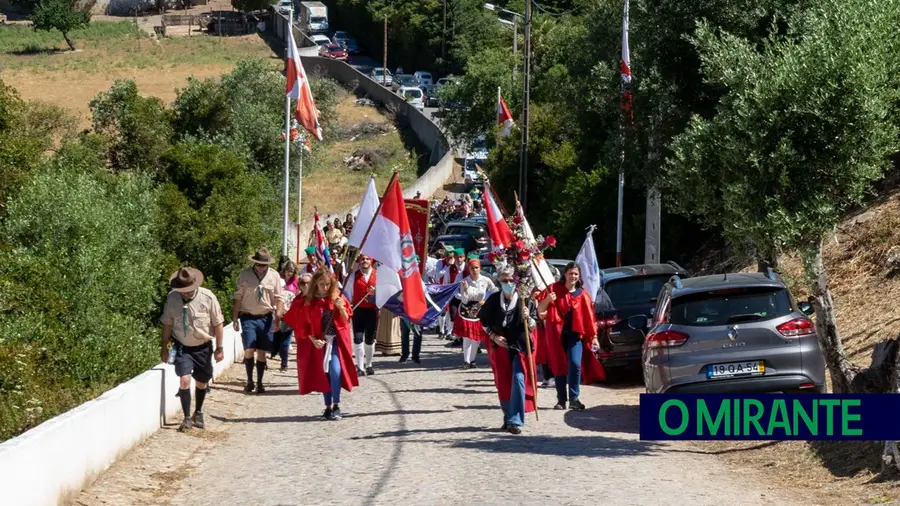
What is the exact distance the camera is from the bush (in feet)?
58.6

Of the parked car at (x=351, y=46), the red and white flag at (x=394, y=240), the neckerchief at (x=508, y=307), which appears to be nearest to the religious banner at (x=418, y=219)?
the red and white flag at (x=394, y=240)

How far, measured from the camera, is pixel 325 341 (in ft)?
49.1

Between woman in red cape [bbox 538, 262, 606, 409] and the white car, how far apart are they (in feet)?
247

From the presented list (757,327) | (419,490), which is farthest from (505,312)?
(419,490)

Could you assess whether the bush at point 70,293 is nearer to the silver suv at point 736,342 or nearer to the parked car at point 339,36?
the silver suv at point 736,342

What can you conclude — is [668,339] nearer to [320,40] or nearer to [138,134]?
[138,134]

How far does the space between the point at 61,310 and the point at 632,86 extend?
10531 mm

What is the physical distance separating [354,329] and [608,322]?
3.56 meters

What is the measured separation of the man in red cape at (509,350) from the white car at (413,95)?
77216 mm

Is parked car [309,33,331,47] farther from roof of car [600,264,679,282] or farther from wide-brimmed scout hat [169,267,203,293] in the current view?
wide-brimmed scout hat [169,267,203,293]

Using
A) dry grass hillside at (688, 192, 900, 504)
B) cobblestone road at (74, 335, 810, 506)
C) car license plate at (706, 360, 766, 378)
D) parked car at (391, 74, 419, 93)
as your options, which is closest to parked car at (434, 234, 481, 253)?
dry grass hillside at (688, 192, 900, 504)

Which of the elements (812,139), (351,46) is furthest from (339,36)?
(812,139)

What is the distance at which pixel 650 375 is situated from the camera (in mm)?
13539

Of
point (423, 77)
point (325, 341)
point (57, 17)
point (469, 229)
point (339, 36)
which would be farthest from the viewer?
point (57, 17)
